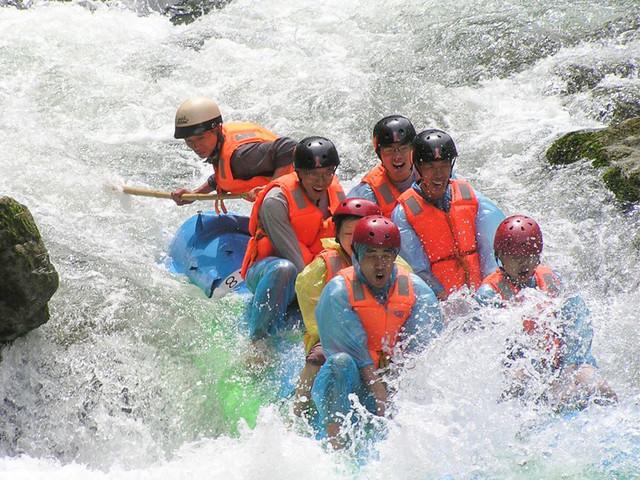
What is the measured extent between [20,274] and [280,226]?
1.61 metres

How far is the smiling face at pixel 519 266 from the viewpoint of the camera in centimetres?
543

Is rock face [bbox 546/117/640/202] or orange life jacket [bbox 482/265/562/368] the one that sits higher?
orange life jacket [bbox 482/265/562/368]

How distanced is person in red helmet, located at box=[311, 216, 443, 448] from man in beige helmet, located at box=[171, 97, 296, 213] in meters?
1.98

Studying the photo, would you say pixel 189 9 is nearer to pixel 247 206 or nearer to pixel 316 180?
pixel 247 206

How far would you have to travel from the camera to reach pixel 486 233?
6.14 m

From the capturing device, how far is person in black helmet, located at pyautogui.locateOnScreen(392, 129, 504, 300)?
607 cm

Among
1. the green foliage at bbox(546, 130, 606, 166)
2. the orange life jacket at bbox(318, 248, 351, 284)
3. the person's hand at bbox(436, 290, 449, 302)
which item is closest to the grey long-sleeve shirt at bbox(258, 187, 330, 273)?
the orange life jacket at bbox(318, 248, 351, 284)

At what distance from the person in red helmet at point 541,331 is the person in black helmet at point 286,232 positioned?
1.35m

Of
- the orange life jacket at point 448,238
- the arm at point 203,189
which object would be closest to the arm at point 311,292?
the orange life jacket at point 448,238

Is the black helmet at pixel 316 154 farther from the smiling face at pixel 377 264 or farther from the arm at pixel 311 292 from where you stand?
Result: the smiling face at pixel 377 264

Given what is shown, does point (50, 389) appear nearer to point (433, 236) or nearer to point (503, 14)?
point (433, 236)

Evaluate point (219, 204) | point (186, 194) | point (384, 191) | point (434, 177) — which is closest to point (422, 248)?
point (434, 177)

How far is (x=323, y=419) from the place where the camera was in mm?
5227

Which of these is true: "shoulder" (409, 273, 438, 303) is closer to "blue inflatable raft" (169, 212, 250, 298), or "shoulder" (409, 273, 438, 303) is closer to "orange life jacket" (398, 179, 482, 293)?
"orange life jacket" (398, 179, 482, 293)
